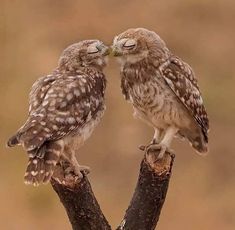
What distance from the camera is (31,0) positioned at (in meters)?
14.9

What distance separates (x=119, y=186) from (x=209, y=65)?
2669 mm

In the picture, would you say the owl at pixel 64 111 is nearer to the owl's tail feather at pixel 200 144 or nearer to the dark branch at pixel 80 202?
the dark branch at pixel 80 202

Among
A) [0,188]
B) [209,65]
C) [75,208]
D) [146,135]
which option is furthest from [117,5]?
[75,208]

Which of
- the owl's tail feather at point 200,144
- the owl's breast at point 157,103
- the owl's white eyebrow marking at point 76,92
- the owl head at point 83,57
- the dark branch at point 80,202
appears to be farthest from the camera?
the owl's tail feather at point 200,144

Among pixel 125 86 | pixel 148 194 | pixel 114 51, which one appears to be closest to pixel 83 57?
pixel 114 51

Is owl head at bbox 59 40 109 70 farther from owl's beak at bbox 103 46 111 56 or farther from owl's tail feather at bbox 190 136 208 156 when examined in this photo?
owl's tail feather at bbox 190 136 208 156

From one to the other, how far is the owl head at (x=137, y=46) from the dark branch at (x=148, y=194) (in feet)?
1.89

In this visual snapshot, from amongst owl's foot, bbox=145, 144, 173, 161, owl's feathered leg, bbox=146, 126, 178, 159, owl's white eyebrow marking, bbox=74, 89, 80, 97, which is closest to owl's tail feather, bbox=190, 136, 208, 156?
owl's feathered leg, bbox=146, 126, 178, 159

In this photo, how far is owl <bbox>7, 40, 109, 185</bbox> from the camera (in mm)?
4809

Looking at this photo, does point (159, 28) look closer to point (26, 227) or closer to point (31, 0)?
point (31, 0)

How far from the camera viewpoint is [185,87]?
18.5 feet

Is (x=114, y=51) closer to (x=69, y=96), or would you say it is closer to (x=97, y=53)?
(x=97, y=53)

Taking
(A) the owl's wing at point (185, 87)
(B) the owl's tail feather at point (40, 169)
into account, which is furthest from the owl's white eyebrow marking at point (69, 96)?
(A) the owl's wing at point (185, 87)

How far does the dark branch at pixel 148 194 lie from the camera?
5168 millimetres
